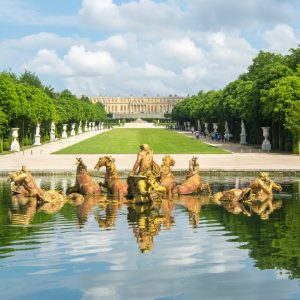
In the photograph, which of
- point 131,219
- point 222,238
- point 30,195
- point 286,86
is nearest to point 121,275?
point 222,238

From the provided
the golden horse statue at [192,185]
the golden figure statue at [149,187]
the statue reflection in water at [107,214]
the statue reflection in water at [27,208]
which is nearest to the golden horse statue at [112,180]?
the statue reflection in water at [107,214]

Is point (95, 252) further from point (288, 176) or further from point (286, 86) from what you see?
point (286, 86)

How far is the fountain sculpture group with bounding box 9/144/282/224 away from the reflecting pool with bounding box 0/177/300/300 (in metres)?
0.67

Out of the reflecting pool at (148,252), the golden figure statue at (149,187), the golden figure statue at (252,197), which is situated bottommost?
the reflecting pool at (148,252)

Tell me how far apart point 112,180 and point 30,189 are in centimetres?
279

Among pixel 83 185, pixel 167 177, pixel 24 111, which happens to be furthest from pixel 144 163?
pixel 24 111

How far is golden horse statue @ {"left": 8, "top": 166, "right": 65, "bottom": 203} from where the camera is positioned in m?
21.1

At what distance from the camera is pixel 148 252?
42.2ft

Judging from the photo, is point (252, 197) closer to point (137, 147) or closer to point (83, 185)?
point (83, 185)

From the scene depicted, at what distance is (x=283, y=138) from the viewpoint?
57.2 metres

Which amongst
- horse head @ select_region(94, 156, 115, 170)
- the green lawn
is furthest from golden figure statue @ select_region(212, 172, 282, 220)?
the green lawn

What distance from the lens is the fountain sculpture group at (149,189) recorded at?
803 inches

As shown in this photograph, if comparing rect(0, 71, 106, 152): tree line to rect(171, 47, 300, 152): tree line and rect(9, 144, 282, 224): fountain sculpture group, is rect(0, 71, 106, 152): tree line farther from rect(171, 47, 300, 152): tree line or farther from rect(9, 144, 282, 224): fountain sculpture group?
rect(9, 144, 282, 224): fountain sculpture group

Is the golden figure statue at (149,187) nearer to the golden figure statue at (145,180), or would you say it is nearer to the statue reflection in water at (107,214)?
the golden figure statue at (145,180)
